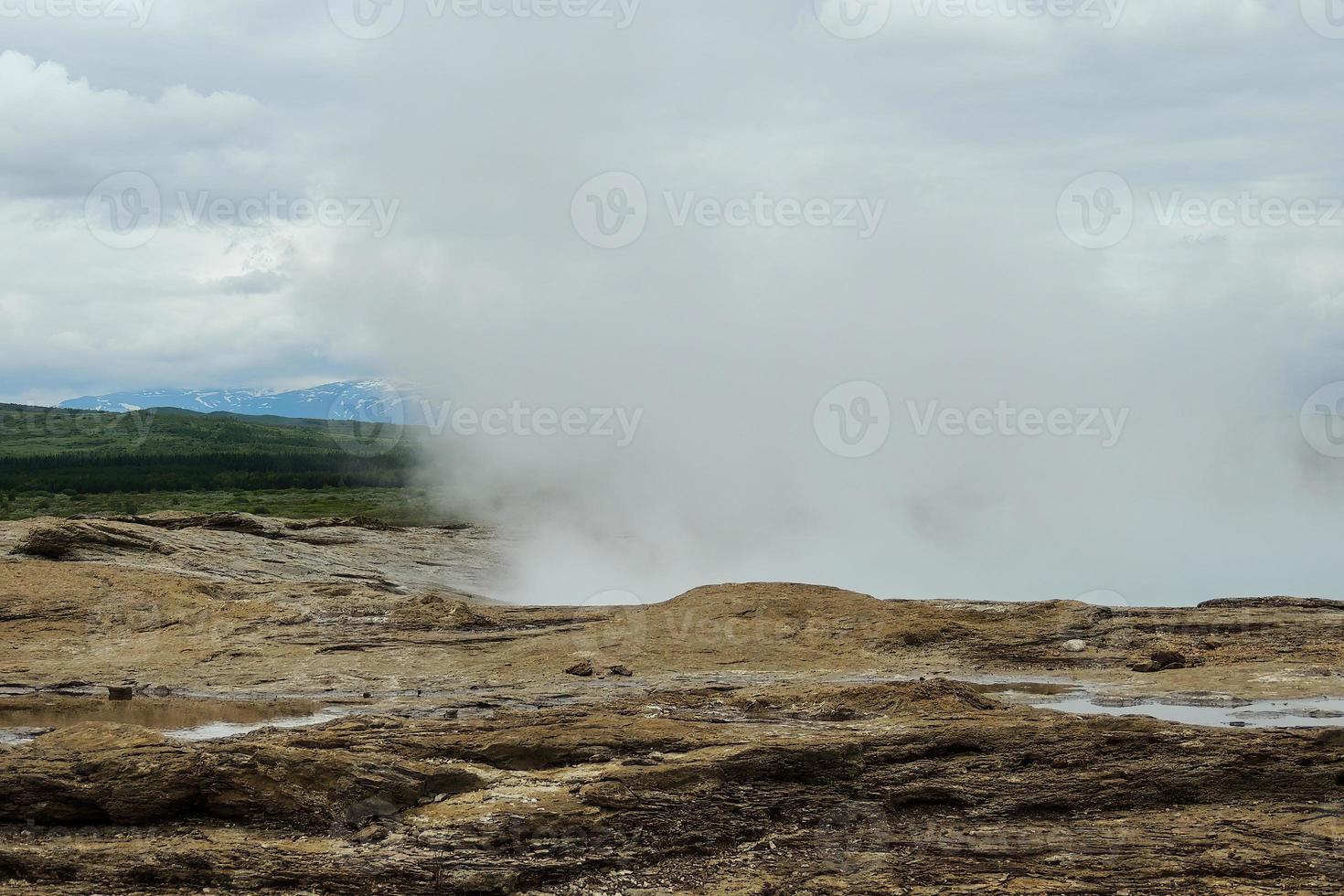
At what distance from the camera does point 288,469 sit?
130m

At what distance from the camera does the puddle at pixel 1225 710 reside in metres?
16.1

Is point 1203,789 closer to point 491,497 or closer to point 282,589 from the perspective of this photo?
point 282,589

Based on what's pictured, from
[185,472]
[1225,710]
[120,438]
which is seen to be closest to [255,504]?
[185,472]

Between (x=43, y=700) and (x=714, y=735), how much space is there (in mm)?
12661

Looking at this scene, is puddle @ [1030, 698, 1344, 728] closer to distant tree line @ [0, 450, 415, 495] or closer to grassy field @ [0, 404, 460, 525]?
grassy field @ [0, 404, 460, 525]

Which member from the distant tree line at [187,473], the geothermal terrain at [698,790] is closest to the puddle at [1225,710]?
the geothermal terrain at [698,790]

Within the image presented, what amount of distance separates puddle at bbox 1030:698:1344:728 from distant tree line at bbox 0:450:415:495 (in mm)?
97688

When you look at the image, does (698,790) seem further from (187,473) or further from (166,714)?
(187,473)

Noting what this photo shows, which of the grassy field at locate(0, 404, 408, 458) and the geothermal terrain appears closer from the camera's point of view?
the geothermal terrain

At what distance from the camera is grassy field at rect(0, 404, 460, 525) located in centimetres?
9000

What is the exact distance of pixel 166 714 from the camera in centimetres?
1877

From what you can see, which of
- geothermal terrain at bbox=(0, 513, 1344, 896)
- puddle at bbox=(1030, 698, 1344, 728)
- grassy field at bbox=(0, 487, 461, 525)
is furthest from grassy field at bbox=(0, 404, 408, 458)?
puddle at bbox=(1030, 698, 1344, 728)

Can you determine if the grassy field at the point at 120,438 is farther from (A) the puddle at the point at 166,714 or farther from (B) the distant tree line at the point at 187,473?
(A) the puddle at the point at 166,714

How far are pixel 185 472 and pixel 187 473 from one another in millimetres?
871
